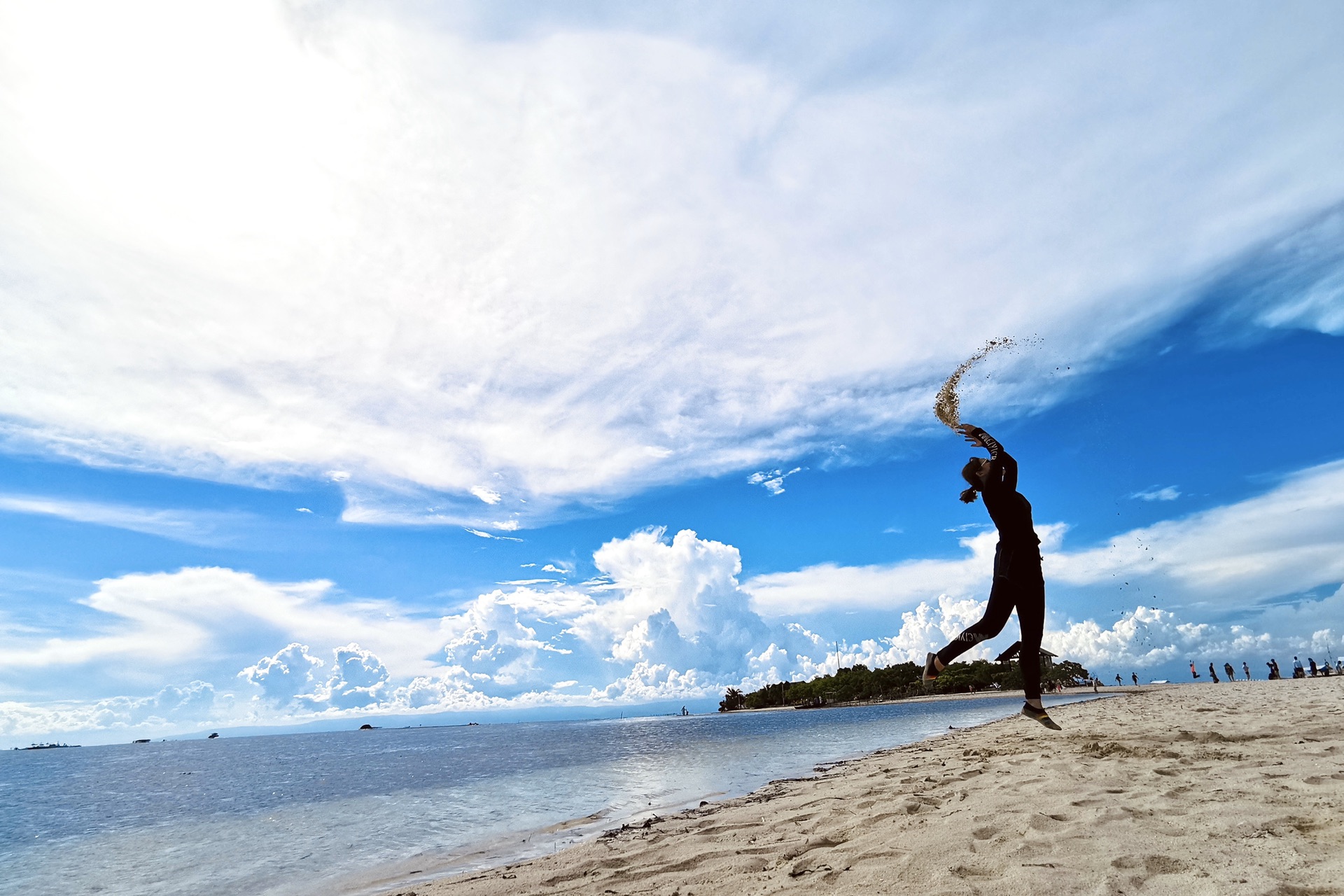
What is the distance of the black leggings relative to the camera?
678 cm

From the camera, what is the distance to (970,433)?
712 centimetres

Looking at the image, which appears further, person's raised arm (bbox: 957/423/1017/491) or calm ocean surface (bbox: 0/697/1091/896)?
calm ocean surface (bbox: 0/697/1091/896)

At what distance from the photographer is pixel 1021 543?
681cm

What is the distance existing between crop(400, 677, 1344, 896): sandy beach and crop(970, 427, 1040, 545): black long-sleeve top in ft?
8.67

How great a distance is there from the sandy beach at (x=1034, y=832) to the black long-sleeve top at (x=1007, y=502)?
2644 mm

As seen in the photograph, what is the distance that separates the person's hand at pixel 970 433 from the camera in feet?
23.2

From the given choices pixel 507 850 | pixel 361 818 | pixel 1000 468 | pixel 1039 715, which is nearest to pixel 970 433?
pixel 1000 468

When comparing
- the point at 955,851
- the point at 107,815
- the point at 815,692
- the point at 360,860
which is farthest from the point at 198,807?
the point at 815,692

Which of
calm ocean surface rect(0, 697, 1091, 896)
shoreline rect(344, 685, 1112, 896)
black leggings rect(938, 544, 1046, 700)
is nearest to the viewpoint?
black leggings rect(938, 544, 1046, 700)

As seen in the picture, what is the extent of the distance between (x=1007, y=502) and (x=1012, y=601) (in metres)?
1.01

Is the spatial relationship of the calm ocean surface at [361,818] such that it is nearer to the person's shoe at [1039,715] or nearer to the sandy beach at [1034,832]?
the sandy beach at [1034,832]

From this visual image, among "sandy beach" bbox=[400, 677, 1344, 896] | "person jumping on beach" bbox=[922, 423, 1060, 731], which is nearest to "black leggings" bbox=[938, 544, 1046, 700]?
"person jumping on beach" bbox=[922, 423, 1060, 731]

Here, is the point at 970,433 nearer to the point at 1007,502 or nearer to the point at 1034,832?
the point at 1007,502

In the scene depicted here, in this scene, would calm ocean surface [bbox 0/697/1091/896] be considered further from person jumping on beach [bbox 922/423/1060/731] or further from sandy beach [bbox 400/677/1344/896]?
person jumping on beach [bbox 922/423/1060/731]
